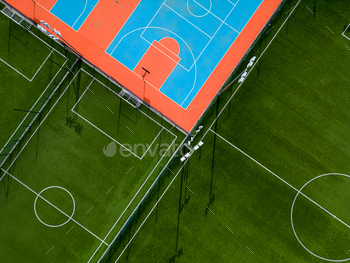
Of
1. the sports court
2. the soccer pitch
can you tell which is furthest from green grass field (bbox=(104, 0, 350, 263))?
the soccer pitch

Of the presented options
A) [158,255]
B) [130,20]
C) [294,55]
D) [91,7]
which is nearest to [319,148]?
[294,55]

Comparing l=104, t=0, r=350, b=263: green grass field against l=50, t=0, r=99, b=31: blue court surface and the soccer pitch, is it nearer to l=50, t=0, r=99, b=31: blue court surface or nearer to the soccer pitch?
the soccer pitch

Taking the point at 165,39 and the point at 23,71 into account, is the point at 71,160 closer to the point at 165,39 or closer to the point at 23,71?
the point at 23,71

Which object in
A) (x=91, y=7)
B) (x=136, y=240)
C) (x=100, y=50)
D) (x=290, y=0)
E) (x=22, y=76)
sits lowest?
(x=136, y=240)

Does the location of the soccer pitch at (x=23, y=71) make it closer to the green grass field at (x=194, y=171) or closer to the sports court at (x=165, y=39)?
the green grass field at (x=194, y=171)

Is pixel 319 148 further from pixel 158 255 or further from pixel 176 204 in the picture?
pixel 158 255

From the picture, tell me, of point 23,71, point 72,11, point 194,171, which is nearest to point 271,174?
point 194,171

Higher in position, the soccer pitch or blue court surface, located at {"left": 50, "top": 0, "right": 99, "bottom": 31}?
blue court surface, located at {"left": 50, "top": 0, "right": 99, "bottom": 31}
